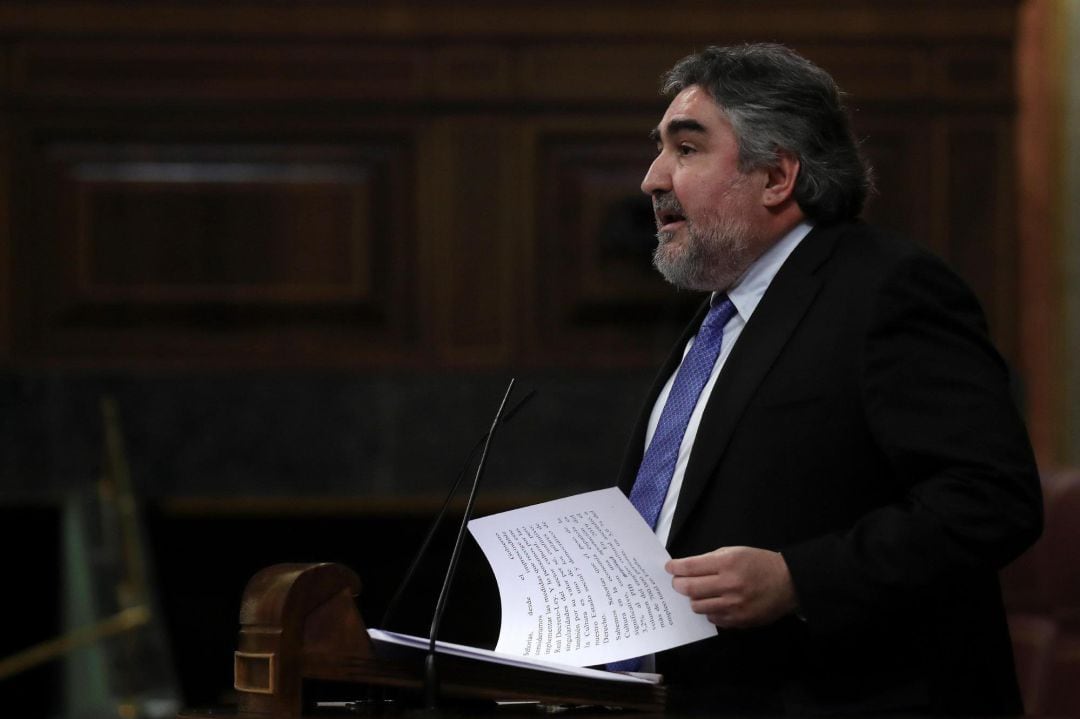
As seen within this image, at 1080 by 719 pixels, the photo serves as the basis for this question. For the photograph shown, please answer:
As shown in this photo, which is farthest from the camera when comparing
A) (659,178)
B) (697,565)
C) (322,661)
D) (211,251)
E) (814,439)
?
(211,251)

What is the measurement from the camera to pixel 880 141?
3.97 m

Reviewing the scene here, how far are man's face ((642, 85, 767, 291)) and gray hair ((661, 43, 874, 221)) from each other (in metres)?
0.02

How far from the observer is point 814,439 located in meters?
1.62

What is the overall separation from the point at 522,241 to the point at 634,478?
2.07 m

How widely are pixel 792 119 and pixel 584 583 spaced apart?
698 mm

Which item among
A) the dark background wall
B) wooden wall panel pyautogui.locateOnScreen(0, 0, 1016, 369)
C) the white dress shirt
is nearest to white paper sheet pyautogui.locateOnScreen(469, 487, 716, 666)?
the white dress shirt

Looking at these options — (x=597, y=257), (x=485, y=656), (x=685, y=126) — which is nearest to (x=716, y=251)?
(x=685, y=126)

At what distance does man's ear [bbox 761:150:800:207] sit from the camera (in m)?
1.86

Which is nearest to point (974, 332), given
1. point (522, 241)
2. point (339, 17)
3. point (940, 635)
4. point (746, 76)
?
point (940, 635)

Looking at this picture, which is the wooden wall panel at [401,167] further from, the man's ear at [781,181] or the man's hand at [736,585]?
the man's hand at [736,585]

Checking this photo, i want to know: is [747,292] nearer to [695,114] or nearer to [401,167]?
[695,114]

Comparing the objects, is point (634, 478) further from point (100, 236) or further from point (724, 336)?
point (100, 236)

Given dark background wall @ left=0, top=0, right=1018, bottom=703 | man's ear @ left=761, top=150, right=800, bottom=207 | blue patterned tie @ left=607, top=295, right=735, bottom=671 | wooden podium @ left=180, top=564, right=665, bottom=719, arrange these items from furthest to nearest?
dark background wall @ left=0, top=0, right=1018, bottom=703, man's ear @ left=761, top=150, right=800, bottom=207, blue patterned tie @ left=607, top=295, right=735, bottom=671, wooden podium @ left=180, top=564, right=665, bottom=719

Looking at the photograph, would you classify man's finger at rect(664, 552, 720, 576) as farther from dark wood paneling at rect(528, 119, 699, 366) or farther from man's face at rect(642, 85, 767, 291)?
dark wood paneling at rect(528, 119, 699, 366)
